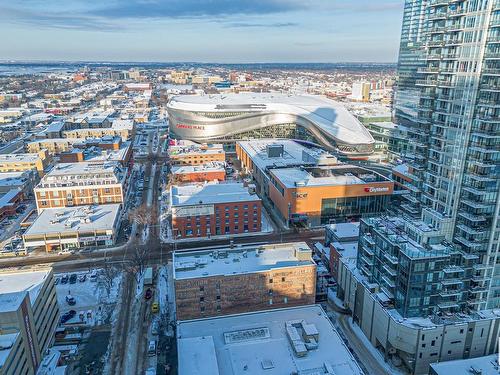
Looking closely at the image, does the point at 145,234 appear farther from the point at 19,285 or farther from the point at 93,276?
the point at 19,285

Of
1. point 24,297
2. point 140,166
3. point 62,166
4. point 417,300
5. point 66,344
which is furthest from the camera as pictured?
point 140,166

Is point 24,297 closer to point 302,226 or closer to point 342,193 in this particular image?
point 302,226

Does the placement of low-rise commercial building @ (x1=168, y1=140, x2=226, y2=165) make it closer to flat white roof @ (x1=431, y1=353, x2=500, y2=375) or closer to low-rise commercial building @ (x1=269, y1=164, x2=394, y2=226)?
low-rise commercial building @ (x1=269, y1=164, x2=394, y2=226)

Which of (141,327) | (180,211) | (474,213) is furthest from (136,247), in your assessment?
(474,213)

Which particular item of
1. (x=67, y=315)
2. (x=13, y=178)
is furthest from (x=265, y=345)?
(x=13, y=178)

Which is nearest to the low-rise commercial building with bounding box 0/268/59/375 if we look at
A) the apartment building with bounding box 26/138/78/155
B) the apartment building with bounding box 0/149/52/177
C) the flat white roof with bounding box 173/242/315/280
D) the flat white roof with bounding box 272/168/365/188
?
the flat white roof with bounding box 173/242/315/280

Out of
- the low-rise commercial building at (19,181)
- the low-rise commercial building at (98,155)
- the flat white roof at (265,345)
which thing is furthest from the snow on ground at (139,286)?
the low-rise commercial building at (19,181)

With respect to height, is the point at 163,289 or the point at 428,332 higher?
the point at 428,332
